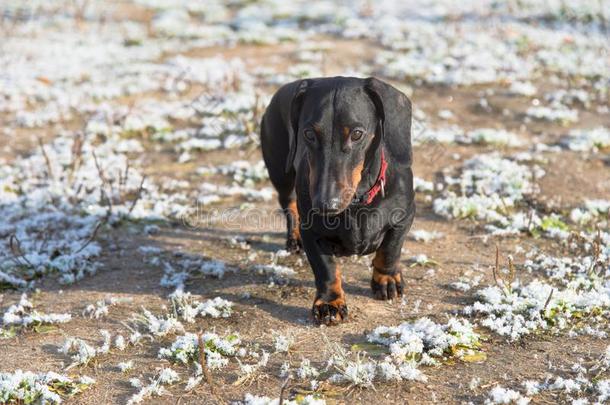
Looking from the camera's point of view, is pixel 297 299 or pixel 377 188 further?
pixel 297 299

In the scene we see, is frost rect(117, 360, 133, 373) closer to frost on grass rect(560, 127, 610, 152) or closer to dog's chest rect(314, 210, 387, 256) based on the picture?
dog's chest rect(314, 210, 387, 256)

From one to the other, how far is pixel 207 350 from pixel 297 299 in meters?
1.07

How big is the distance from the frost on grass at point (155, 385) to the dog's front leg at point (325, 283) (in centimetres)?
116

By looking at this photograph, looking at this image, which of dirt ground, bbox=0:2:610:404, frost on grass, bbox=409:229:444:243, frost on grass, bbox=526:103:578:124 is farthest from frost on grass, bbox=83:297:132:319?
frost on grass, bbox=526:103:578:124

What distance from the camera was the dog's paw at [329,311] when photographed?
495 cm

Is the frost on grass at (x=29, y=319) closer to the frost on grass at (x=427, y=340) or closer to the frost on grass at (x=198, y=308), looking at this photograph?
the frost on grass at (x=198, y=308)

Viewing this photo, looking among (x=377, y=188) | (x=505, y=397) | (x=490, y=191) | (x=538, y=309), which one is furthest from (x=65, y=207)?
(x=505, y=397)

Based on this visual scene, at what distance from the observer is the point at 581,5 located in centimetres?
1758

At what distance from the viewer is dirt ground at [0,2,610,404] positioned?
13.8ft

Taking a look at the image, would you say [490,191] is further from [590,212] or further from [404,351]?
[404,351]

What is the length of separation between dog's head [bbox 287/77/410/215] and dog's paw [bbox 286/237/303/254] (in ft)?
5.22

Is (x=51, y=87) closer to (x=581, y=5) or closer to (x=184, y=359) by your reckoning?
(x=184, y=359)

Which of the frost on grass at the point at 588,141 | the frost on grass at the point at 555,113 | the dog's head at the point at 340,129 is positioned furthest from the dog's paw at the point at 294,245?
the frost on grass at the point at 555,113

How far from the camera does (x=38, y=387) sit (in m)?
4.14
